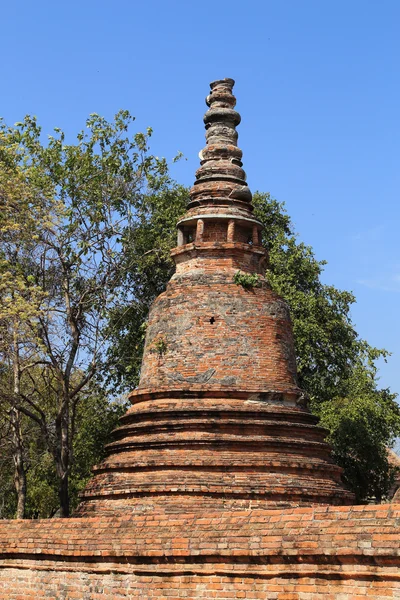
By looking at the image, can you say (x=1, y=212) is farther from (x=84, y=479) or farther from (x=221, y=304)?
(x=84, y=479)

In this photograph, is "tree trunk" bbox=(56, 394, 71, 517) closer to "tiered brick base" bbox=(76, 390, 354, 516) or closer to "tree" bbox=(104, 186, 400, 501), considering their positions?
"tree" bbox=(104, 186, 400, 501)

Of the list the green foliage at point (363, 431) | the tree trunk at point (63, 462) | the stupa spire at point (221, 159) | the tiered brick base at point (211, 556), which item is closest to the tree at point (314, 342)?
the green foliage at point (363, 431)

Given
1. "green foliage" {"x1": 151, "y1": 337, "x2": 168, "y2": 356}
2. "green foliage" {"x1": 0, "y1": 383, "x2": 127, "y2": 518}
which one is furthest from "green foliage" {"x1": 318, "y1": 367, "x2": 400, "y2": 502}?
"green foliage" {"x1": 151, "y1": 337, "x2": 168, "y2": 356}

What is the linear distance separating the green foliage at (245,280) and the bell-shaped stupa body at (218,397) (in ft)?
0.06

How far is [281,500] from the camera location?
1156 cm

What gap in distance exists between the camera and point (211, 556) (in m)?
8.80

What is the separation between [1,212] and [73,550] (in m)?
9.12

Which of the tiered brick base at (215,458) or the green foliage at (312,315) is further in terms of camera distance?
the green foliage at (312,315)

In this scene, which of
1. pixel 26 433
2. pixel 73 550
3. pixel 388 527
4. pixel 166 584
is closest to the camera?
pixel 388 527

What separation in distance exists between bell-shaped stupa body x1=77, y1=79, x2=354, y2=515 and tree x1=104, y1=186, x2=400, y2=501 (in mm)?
6119

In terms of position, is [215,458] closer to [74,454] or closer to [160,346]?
[160,346]

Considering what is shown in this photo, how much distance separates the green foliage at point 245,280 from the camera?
1390 cm

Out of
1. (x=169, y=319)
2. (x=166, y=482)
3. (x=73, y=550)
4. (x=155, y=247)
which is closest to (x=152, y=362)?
(x=169, y=319)

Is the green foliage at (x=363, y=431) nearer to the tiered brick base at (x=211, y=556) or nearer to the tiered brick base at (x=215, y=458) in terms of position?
the tiered brick base at (x=215, y=458)
